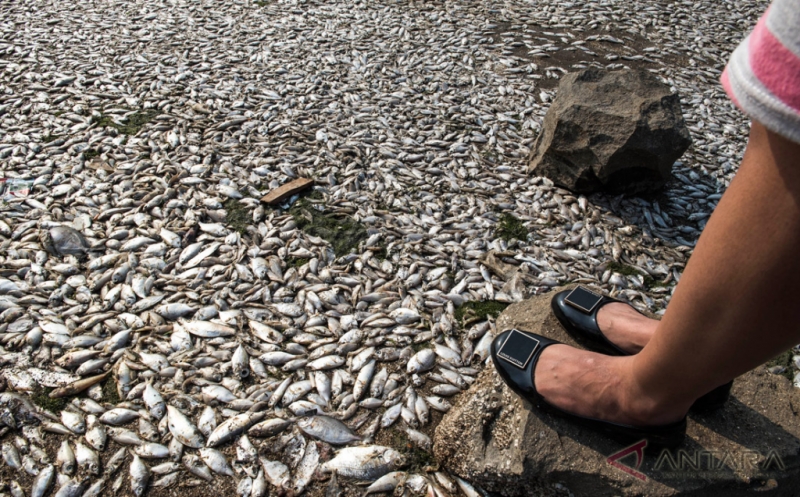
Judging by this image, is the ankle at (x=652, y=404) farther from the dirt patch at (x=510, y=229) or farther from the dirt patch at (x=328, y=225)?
the dirt patch at (x=328, y=225)

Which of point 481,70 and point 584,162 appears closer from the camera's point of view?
point 584,162

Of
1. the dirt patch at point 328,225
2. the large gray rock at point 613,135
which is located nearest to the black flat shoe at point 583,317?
the dirt patch at point 328,225

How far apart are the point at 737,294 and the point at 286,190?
2427 millimetres

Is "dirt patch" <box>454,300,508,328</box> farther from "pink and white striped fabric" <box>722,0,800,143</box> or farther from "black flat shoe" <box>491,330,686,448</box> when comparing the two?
"pink and white striped fabric" <box>722,0,800,143</box>

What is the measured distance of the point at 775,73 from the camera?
988 mm

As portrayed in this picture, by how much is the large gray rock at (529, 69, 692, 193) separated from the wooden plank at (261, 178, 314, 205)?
1352mm

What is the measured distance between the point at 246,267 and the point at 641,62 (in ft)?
12.3

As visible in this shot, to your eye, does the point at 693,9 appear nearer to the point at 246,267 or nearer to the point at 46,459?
the point at 246,267

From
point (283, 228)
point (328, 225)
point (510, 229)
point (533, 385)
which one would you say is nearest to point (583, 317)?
point (533, 385)

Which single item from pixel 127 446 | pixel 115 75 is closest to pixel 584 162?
pixel 127 446

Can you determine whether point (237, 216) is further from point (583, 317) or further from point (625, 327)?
point (625, 327)

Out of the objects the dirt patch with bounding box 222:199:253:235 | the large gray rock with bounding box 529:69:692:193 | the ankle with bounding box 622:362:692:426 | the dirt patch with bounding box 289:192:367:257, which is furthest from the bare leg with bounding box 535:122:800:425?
the dirt patch with bounding box 222:199:253:235

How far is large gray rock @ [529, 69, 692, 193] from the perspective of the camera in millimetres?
3109

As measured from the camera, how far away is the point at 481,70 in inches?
178
